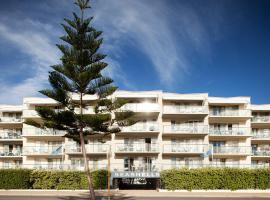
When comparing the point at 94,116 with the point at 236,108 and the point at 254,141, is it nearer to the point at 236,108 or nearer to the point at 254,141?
the point at 236,108

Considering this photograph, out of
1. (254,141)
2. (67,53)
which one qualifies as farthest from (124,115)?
(254,141)

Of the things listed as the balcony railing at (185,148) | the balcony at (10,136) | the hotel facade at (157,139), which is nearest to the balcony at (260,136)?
the hotel facade at (157,139)

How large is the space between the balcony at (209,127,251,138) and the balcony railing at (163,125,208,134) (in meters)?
2.40

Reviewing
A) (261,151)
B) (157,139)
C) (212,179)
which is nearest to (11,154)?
(157,139)

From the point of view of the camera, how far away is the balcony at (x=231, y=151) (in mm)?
38688

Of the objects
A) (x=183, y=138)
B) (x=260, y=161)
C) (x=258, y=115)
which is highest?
(x=258, y=115)

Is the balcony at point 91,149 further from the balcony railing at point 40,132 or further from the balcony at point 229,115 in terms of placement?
the balcony at point 229,115

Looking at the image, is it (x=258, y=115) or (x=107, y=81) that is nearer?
(x=107, y=81)

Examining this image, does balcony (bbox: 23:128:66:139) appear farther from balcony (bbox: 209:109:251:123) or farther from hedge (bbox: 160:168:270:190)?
balcony (bbox: 209:109:251:123)

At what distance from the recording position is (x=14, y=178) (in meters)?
30.8

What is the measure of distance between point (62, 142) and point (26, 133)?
14.1 ft

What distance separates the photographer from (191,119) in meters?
39.3

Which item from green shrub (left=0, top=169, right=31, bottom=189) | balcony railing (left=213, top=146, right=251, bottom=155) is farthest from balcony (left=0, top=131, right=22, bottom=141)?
balcony railing (left=213, top=146, right=251, bottom=155)

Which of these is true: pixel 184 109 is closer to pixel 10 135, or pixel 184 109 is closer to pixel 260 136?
pixel 260 136
